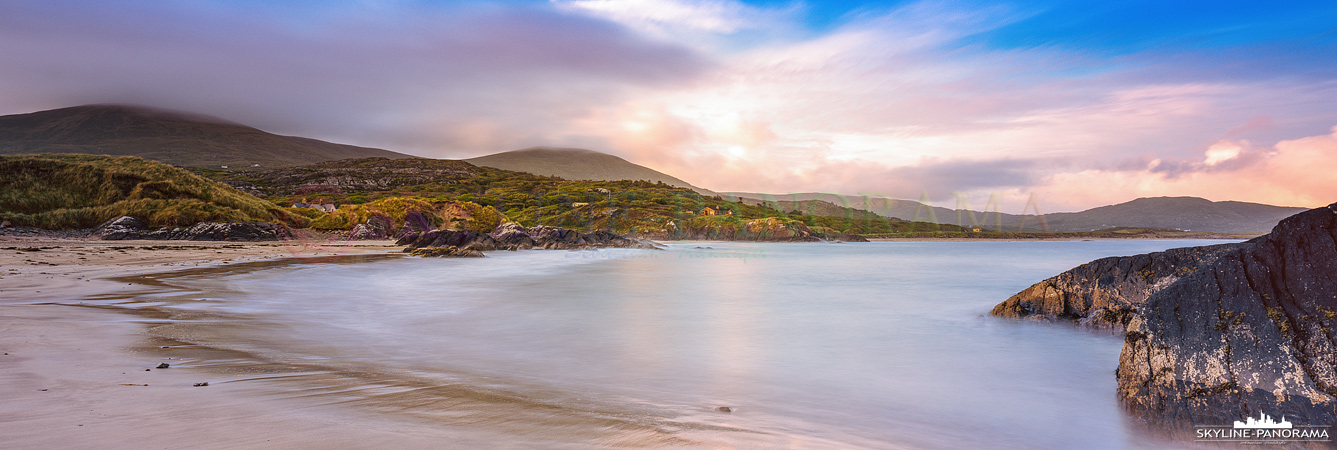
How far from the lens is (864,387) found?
216 inches

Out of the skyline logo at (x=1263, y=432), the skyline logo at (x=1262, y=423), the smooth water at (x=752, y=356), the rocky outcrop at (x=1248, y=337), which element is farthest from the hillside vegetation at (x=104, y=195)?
the skyline logo at (x=1262, y=423)

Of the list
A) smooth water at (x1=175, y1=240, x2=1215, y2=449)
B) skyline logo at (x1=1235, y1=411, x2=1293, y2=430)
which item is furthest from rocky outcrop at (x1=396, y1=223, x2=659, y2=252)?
skyline logo at (x1=1235, y1=411, x2=1293, y2=430)

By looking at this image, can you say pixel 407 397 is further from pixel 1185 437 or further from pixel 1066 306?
pixel 1066 306

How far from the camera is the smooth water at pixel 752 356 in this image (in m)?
4.23

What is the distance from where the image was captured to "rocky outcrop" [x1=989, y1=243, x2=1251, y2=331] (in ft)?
24.5

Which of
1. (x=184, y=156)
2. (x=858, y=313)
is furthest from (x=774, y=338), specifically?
(x=184, y=156)

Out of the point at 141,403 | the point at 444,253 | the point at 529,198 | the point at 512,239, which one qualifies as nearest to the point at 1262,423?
the point at 141,403

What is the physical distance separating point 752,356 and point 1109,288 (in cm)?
551

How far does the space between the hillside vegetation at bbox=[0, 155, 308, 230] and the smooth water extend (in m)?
25.0

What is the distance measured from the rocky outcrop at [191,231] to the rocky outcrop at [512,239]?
7.84 meters

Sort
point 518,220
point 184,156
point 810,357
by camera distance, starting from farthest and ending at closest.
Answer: point 184,156
point 518,220
point 810,357

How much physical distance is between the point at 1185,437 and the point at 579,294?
11.1 m

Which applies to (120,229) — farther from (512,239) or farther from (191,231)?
(512,239)

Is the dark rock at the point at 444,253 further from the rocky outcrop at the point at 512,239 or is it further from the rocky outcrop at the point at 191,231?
the rocky outcrop at the point at 191,231
